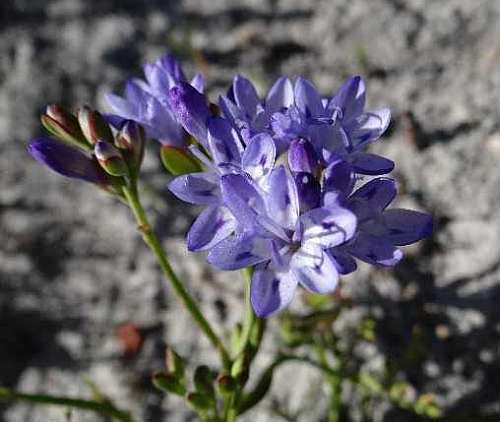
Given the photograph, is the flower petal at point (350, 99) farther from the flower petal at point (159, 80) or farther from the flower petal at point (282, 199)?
the flower petal at point (159, 80)

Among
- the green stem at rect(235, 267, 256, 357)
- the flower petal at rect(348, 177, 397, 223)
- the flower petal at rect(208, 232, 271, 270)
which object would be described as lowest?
the green stem at rect(235, 267, 256, 357)

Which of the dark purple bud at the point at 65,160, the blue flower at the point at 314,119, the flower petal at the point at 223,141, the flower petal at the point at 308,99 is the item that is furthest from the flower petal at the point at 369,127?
the dark purple bud at the point at 65,160

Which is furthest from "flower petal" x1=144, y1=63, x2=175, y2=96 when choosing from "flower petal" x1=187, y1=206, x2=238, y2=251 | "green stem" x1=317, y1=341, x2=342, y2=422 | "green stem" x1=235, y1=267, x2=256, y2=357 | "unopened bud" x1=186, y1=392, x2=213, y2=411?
"green stem" x1=317, y1=341, x2=342, y2=422

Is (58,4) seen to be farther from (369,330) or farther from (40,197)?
(369,330)

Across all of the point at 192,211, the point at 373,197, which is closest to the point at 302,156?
the point at 373,197

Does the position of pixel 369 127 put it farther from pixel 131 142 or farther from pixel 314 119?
pixel 131 142

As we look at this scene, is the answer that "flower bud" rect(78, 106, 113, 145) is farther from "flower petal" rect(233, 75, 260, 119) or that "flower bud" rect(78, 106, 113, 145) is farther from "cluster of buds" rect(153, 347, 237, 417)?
"cluster of buds" rect(153, 347, 237, 417)

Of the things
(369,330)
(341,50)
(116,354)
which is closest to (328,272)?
(369,330)
